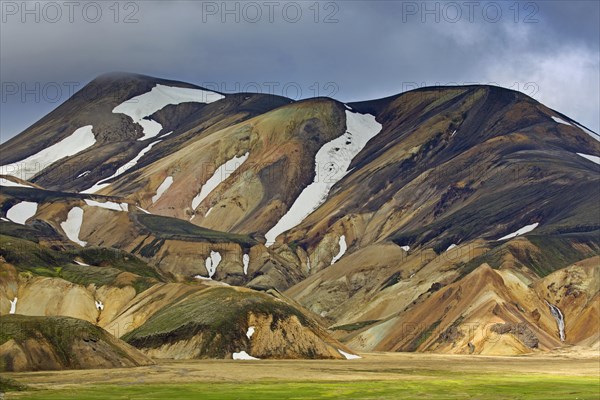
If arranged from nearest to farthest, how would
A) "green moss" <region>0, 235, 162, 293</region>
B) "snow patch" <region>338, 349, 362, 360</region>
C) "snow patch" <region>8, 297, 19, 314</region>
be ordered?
"snow patch" <region>338, 349, 362, 360</region>
"snow patch" <region>8, 297, 19, 314</region>
"green moss" <region>0, 235, 162, 293</region>

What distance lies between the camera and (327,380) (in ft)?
327

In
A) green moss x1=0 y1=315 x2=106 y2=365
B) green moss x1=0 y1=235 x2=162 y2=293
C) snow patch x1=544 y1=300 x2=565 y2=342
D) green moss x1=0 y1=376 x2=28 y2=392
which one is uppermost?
green moss x1=0 y1=235 x2=162 y2=293

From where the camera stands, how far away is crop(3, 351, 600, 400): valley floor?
84250mm

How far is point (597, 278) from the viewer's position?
16188 centimetres

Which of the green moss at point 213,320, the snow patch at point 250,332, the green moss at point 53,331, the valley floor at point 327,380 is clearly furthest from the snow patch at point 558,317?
the green moss at point 53,331

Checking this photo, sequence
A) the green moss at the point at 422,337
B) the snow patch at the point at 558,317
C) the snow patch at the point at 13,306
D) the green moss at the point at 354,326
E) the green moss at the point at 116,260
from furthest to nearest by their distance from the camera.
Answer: the green moss at the point at 116,260 → the green moss at the point at 354,326 → the snow patch at the point at 558,317 → the green moss at the point at 422,337 → the snow patch at the point at 13,306

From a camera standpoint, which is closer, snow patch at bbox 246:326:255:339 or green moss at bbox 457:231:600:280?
snow patch at bbox 246:326:255:339

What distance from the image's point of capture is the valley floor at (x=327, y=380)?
8425 centimetres

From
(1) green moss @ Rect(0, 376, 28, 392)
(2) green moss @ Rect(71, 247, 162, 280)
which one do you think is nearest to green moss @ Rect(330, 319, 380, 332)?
(2) green moss @ Rect(71, 247, 162, 280)

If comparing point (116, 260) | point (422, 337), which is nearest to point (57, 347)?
point (422, 337)

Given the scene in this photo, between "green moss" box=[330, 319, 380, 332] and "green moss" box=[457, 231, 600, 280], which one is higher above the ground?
"green moss" box=[457, 231, 600, 280]

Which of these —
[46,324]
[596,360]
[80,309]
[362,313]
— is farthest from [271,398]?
[362,313]

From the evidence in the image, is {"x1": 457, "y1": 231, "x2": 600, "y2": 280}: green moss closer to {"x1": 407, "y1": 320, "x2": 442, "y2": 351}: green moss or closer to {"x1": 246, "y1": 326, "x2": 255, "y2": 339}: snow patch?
{"x1": 407, "y1": 320, "x2": 442, "y2": 351}: green moss

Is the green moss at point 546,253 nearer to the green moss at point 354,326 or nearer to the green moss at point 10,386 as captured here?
the green moss at point 354,326
